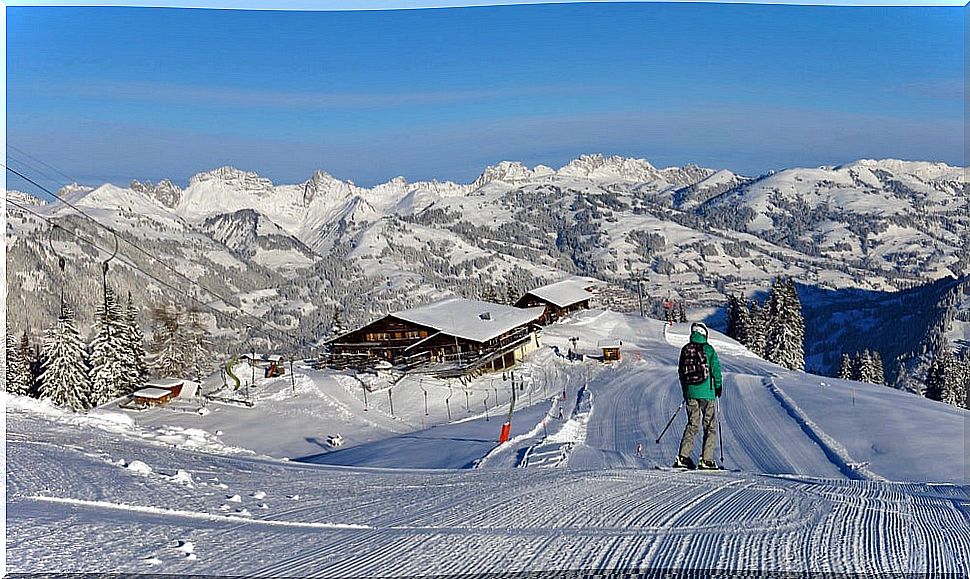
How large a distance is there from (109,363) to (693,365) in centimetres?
1378

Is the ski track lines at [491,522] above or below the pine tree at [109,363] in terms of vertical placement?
above

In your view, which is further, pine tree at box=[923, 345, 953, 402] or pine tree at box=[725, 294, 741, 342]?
pine tree at box=[725, 294, 741, 342]

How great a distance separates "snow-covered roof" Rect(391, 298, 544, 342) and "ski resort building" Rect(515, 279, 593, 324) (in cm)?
554

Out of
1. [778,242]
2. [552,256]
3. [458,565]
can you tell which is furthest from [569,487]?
[778,242]

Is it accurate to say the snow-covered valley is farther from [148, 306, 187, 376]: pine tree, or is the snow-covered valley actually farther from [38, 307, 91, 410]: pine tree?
[148, 306, 187, 376]: pine tree

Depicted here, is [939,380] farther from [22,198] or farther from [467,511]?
[22,198]

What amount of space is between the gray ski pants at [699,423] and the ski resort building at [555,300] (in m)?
23.6

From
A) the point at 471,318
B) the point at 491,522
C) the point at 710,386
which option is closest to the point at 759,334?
the point at 471,318

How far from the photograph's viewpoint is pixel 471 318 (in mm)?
20266

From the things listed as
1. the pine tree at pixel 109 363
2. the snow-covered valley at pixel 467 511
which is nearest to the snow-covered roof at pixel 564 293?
the pine tree at pixel 109 363

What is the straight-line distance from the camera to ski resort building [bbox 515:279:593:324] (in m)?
28.4

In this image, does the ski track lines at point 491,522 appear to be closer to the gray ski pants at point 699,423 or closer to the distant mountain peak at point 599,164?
the gray ski pants at point 699,423

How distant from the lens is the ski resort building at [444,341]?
1898 centimetres

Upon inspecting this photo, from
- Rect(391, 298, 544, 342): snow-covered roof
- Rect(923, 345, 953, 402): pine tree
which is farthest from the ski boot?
Rect(923, 345, 953, 402): pine tree
